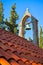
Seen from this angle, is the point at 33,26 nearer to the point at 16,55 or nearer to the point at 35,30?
the point at 35,30

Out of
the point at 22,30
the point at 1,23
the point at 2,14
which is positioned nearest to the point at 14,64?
the point at 22,30

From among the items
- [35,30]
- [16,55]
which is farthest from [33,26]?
[16,55]

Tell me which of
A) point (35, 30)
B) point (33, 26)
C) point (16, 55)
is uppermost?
point (33, 26)

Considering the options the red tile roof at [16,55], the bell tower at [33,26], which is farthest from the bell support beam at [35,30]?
the red tile roof at [16,55]

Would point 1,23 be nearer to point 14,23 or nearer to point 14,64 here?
point 14,23

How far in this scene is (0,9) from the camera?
958 inches

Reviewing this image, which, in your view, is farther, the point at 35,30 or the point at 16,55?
the point at 35,30

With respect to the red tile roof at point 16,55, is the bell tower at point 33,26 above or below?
above

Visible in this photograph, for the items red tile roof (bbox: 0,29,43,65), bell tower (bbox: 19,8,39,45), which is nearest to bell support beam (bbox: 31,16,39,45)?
bell tower (bbox: 19,8,39,45)

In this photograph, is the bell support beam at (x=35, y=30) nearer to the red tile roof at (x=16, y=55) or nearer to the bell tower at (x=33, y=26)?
the bell tower at (x=33, y=26)

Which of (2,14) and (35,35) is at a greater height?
(2,14)

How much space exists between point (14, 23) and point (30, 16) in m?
13.5

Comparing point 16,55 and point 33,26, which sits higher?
point 33,26

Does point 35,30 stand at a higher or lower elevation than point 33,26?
lower
